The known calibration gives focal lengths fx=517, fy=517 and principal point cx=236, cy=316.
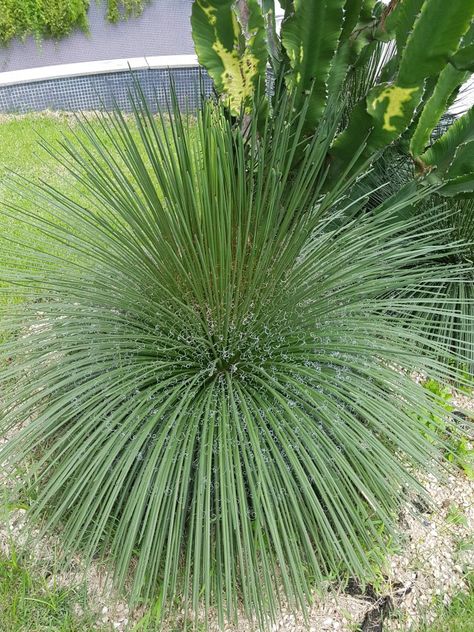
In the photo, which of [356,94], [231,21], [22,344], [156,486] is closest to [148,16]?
[356,94]

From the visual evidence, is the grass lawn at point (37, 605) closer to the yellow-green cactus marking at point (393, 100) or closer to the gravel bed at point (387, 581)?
the gravel bed at point (387, 581)

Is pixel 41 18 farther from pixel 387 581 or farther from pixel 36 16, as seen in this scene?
pixel 387 581

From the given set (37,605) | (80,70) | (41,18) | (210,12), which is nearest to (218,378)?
(37,605)

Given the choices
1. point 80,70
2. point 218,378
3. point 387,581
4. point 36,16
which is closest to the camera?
point 218,378

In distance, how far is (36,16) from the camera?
180 inches

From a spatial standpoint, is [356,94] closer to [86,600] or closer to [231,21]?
[231,21]

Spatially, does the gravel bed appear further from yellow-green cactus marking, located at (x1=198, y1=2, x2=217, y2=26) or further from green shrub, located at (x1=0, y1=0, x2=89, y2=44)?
green shrub, located at (x1=0, y1=0, x2=89, y2=44)

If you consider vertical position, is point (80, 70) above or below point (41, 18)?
below

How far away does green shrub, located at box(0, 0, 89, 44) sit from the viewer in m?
4.51

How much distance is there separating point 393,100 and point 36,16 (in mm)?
4650

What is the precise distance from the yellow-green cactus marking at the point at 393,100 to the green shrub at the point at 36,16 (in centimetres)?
452

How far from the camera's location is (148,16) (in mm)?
4984

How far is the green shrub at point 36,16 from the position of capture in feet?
14.8

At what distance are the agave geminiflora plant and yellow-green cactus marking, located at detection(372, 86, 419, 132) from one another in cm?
15
